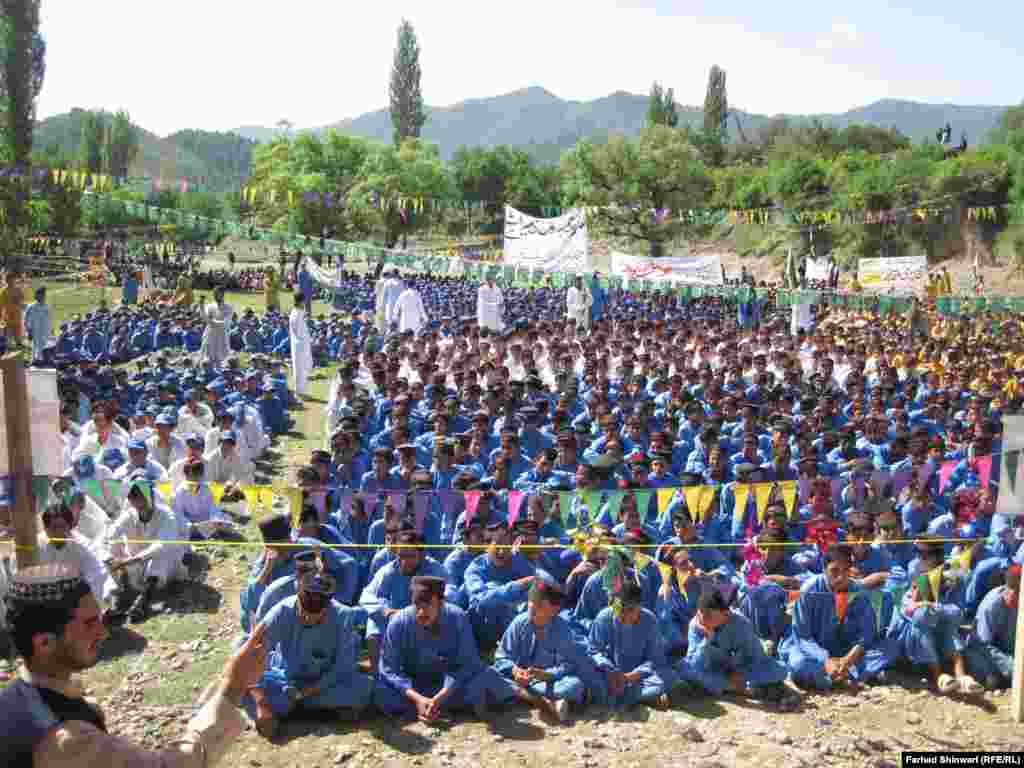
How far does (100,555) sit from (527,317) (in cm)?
1423

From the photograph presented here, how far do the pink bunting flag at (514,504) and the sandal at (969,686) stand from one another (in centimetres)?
300

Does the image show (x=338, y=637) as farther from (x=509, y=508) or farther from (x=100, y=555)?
(x=100, y=555)

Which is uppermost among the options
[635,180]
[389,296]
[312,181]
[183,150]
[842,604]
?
[183,150]

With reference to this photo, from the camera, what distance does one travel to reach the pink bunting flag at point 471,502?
269 inches

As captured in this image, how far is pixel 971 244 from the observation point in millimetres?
34031

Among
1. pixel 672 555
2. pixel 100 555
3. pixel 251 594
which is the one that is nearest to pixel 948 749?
pixel 672 555

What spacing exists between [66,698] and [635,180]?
38.7m

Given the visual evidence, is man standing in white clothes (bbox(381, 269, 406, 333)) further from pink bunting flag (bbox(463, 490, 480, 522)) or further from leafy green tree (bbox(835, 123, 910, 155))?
leafy green tree (bbox(835, 123, 910, 155))

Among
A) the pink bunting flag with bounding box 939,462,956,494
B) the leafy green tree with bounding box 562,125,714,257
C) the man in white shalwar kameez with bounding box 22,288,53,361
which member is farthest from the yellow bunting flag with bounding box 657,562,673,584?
the leafy green tree with bounding box 562,125,714,257

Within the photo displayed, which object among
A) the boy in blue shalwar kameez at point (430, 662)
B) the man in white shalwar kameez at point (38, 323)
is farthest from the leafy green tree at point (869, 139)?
the boy in blue shalwar kameez at point (430, 662)

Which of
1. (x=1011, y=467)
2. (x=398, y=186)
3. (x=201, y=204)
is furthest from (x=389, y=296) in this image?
(x=201, y=204)

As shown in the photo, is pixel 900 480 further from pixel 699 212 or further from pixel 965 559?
pixel 699 212

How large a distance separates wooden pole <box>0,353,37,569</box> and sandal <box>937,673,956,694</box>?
508 cm

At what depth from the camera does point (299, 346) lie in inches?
578
